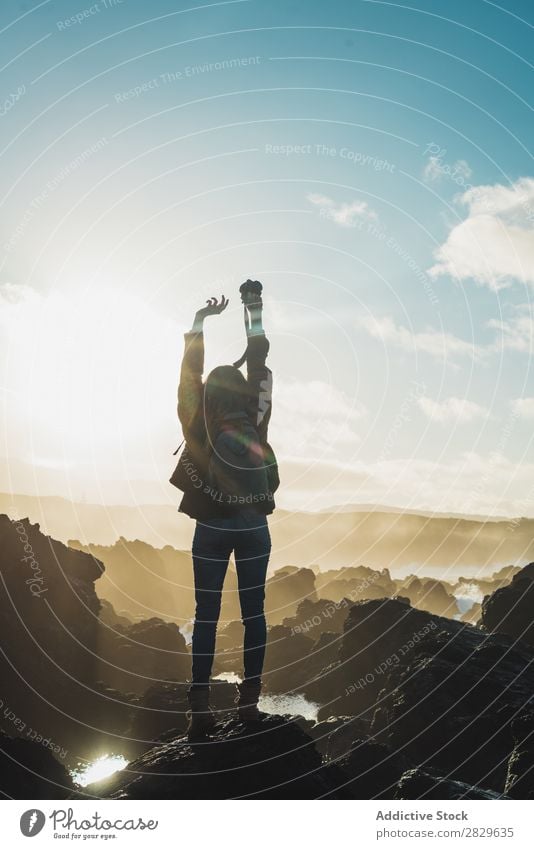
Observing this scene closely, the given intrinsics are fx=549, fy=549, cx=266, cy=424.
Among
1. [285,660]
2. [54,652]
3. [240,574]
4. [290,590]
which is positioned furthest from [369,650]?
[290,590]

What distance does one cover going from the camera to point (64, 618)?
179ft

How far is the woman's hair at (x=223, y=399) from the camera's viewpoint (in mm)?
7344

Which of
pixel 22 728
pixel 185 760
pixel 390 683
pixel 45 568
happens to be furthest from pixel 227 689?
pixel 185 760

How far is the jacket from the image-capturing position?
7.21 metres

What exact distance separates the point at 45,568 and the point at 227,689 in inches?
958

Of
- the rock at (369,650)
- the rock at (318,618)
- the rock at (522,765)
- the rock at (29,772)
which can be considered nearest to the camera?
the rock at (522,765)

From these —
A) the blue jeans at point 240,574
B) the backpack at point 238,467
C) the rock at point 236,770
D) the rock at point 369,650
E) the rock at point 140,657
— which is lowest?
the rock at point 236,770

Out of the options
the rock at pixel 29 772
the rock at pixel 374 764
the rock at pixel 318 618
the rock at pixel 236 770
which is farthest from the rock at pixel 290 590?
the rock at pixel 236 770

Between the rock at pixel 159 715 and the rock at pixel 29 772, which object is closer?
the rock at pixel 29 772

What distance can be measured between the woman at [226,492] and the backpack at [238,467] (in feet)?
0.04

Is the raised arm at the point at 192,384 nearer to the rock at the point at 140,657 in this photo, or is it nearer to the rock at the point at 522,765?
the rock at the point at 522,765

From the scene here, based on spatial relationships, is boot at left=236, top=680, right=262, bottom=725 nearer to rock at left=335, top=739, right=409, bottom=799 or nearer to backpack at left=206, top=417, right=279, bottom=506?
backpack at left=206, top=417, right=279, bottom=506

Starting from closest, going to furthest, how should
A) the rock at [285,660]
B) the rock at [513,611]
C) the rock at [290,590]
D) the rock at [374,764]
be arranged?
the rock at [374,764]
the rock at [513,611]
the rock at [285,660]
the rock at [290,590]

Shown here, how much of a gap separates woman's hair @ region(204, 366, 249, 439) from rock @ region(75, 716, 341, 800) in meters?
3.98
